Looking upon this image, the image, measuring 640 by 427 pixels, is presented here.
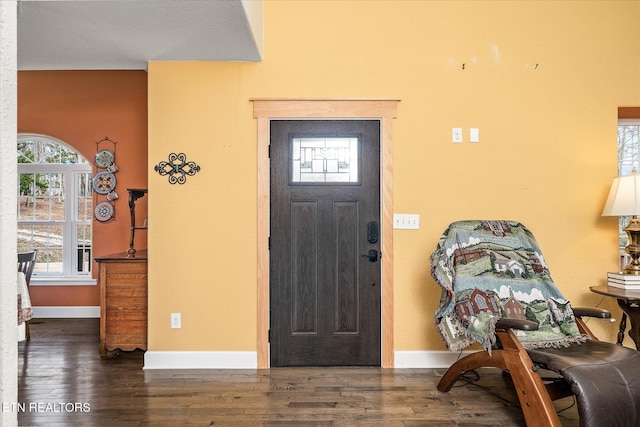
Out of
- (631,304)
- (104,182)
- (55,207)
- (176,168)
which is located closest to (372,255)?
(176,168)

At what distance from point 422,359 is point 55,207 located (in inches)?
182

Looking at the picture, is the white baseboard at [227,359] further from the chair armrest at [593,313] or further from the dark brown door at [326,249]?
the chair armrest at [593,313]

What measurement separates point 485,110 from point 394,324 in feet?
5.88

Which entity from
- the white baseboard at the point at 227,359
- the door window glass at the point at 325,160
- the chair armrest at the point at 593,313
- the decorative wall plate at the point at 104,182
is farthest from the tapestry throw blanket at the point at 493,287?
the decorative wall plate at the point at 104,182

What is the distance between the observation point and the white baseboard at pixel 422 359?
332 cm

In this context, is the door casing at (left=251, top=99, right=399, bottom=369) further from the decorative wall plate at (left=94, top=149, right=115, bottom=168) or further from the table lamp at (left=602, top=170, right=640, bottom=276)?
the decorative wall plate at (left=94, top=149, right=115, bottom=168)

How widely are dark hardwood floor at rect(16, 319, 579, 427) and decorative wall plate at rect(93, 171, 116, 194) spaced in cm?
203

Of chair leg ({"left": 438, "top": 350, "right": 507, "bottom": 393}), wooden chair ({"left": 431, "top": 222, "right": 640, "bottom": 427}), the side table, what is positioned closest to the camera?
wooden chair ({"left": 431, "top": 222, "right": 640, "bottom": 427})

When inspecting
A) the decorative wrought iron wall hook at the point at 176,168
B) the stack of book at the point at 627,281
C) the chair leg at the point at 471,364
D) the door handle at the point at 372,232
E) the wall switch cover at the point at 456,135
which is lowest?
the chair leg at the point at 471,364

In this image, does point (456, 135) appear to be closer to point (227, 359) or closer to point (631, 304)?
point (631, 304)

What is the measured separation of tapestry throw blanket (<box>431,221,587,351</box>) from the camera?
258 centimetres

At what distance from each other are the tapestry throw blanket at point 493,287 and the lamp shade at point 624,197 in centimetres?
66

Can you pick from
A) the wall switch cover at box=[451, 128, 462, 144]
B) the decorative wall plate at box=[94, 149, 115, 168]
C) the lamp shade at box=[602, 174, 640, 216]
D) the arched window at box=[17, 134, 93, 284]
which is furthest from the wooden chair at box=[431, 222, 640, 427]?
the arched window at box=[17, 134, 93, 284]

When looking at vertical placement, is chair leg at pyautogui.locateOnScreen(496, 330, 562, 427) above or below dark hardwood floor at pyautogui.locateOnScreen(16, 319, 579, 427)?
above
